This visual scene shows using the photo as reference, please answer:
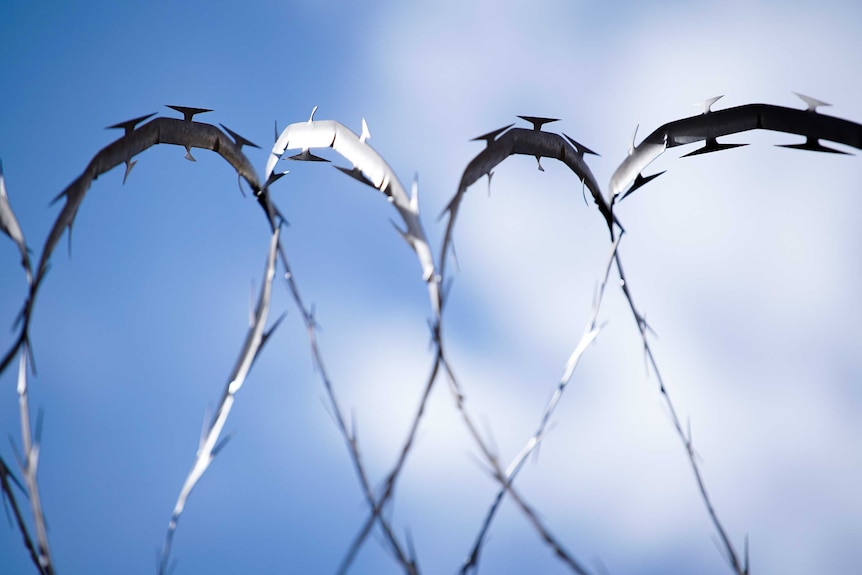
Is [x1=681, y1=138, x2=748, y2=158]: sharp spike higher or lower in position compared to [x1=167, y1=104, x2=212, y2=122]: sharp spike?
lower

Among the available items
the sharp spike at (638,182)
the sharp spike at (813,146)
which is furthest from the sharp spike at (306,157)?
the sharp spike at (813,146)

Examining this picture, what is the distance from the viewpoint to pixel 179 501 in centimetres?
721

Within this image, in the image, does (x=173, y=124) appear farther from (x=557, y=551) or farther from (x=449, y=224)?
(x=557, y=551)

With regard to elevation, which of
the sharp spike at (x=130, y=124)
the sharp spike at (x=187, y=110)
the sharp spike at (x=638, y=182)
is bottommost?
the sharp spike at (x=638, y=182)

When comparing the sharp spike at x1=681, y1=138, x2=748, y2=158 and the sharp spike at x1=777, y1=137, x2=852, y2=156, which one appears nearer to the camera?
the sharp spike at x1=777, y1=137, x2=852, y2=156

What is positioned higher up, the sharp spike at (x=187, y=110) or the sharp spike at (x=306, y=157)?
the sharp spike at (x=187, y=110)

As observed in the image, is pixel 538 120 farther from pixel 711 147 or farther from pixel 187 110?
pixel 187 110

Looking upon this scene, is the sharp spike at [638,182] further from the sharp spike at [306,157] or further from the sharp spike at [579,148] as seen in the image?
the sharp spike at [306,157]

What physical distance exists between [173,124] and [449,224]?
122 inches

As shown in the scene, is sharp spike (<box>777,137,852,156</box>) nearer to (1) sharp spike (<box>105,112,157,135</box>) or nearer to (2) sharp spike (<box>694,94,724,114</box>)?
(2) sharp spike (<box>694,94,724,114</box>)

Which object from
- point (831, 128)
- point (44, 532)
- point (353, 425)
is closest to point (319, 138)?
point (353, 425)

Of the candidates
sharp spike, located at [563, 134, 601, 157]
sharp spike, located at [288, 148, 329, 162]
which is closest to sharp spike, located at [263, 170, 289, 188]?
sharp spike, located at [288, 148, 329, 162]

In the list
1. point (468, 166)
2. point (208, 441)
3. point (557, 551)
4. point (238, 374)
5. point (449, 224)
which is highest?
point (468, 166)

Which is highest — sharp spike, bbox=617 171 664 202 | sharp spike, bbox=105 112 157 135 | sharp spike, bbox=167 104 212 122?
sharp spike, bbox=167 104 212 122
